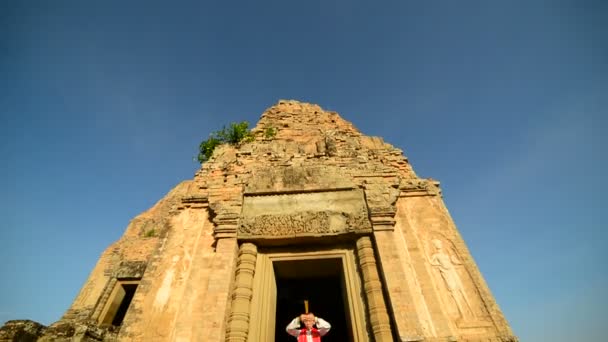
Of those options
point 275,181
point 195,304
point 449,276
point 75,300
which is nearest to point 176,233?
point 195,304

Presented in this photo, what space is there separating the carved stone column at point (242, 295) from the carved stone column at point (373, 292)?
248 centimetres

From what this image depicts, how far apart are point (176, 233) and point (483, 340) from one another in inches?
274

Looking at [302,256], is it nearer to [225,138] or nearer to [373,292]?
[373,292]

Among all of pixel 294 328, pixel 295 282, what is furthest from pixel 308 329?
pixel 295 282

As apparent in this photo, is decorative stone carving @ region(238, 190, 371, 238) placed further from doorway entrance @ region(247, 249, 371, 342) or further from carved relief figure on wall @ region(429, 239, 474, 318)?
carved relief figure on wall @ region(429, 239, 474, 318)

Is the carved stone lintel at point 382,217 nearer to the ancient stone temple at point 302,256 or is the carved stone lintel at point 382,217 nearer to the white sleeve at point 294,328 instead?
the ancient stone temple at point 302,256

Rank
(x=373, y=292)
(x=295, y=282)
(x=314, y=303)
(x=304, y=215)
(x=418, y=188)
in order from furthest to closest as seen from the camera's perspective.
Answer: (x=314, y=303), (x=295, y=282), (x=418, y=188), (x=304, y=215), (x=373, y=292)

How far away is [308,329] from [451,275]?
3282 mm

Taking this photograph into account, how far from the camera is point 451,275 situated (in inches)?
237

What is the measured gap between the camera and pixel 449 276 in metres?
6.00

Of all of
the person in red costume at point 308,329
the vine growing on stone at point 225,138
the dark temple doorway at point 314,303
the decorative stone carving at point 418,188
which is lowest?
the person in red costume at point 308,329

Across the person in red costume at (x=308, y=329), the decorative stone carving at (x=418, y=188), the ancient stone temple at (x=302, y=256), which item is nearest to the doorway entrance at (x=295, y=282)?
the ancient stone temple at (x=302, y=256)

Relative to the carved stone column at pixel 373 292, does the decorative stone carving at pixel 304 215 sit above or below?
above

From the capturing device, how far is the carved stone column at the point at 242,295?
550 cm
